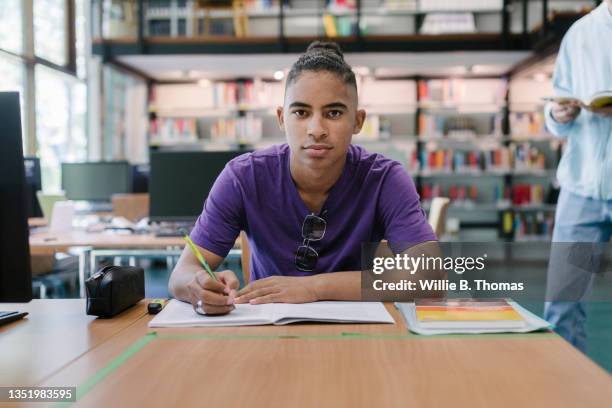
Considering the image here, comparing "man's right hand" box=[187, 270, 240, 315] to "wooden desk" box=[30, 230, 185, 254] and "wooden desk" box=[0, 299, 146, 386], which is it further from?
"wooden desk" box=[30, 230, 185, 254]

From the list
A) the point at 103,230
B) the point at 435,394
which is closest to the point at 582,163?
the point at 435,394

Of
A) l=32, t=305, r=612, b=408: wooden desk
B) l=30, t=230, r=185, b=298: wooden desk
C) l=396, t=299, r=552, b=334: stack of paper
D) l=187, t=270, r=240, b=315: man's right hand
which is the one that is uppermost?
l=187, t=270, r=240, b=315: man's right hand

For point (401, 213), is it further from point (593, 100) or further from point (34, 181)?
point (34, 181)

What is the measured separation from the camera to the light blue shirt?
1.95m

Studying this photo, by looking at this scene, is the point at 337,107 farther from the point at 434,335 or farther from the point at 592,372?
the point at 592,372

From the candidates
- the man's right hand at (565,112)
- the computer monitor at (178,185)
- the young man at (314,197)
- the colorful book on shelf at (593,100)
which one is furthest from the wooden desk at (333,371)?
the computer monitor at (178,185)

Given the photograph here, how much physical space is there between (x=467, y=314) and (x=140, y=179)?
4.26 metres

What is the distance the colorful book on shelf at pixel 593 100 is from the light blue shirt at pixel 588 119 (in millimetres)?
41

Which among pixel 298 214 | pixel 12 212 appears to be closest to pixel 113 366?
pixel 12 212

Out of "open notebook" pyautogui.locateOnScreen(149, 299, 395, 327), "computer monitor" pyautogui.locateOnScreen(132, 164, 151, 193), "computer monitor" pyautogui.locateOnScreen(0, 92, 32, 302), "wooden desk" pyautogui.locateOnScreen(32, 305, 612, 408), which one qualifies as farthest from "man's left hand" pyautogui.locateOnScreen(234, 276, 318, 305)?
"computer monitor" pyautogui.locateOnScreen(132, 164, 151, 193)

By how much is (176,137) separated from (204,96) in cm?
74

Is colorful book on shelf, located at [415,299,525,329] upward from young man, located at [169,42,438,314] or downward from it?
downward

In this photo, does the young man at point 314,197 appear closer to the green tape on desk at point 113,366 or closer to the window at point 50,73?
the green tape on desk at point 113,366

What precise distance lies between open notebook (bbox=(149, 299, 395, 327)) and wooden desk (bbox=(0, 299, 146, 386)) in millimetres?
85
